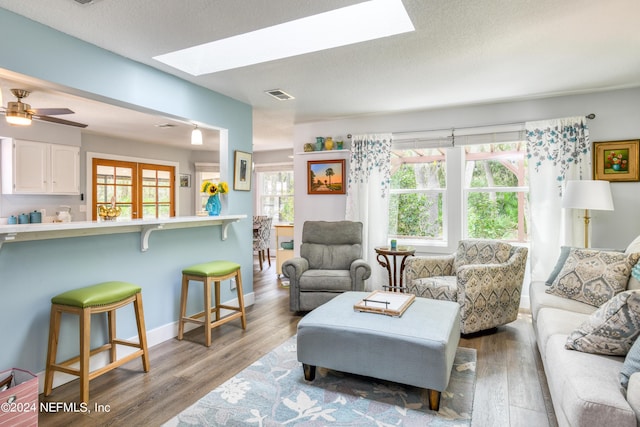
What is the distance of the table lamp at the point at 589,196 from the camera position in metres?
3.21

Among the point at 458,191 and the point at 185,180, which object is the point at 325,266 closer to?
the point at 458,191

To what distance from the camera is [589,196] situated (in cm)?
323

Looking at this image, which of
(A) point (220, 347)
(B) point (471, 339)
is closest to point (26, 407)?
(A) point (220, 347)

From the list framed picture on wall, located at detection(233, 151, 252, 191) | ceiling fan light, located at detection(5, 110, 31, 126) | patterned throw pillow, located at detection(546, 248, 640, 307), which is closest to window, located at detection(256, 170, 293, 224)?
framed picture on wall, located at detection(233, 151, 252, 191)

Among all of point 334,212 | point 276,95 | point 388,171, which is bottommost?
point 334,212

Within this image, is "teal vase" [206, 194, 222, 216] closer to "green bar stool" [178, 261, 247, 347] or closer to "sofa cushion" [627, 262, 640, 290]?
"green bar stool" [178, 261, 247, 347]

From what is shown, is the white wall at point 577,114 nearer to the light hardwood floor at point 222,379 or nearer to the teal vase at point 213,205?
the light hardwood floor at point 222,379

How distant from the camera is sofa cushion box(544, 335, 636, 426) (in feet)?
4.31

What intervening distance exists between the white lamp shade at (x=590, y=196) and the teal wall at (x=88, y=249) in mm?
3555

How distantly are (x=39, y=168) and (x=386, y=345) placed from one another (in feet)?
18.1

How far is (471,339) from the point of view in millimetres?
3176

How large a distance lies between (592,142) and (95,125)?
21.5ft

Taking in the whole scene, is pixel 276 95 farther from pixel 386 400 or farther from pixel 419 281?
pixel 386 400

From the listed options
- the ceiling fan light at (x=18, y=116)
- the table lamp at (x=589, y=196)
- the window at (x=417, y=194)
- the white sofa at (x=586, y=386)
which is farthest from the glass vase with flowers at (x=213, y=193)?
the table lamp at (x=589, y=196)
